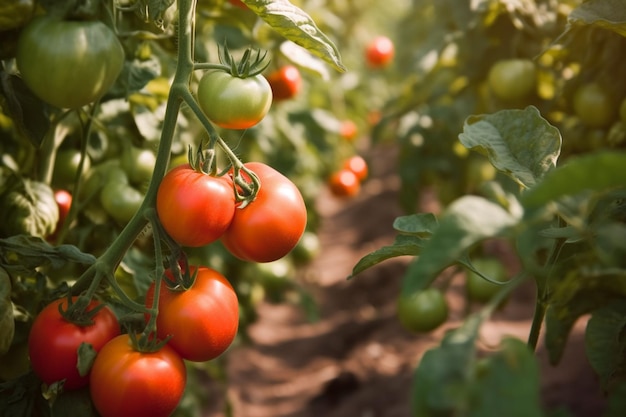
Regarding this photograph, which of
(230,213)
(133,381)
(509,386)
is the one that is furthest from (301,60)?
(509,386)

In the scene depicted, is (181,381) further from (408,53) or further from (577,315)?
(408,53)

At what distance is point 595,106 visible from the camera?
5.74ft

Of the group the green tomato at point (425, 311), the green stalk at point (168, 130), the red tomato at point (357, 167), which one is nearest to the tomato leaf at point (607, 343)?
the green stalk at point (168, 130)

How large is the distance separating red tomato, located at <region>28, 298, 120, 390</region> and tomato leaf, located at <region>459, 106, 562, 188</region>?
65 centimetres

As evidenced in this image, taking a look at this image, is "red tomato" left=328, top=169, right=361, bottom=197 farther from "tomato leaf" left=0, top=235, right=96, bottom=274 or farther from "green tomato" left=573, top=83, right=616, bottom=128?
"tomato leaf" left=0, top=235, right=96, bottom=274

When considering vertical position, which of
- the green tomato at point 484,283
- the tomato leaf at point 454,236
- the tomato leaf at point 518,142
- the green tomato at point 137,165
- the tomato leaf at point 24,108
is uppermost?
the tomato leaf at point 454,236

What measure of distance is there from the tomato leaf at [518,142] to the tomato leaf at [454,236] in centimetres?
36

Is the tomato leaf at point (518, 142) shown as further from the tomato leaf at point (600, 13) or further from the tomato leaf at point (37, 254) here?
the tomato leaf at point (37, 254)

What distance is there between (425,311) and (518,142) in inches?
38.9

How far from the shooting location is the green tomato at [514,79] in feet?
6.30

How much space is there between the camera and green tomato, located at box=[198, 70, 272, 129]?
1.02 metres

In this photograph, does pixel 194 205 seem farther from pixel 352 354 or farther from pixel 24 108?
pixel 352 354

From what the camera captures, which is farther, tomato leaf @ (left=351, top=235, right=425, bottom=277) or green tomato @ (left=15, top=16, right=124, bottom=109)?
tomato leaf @ (left=351, top=235, right=425, bottom=277)

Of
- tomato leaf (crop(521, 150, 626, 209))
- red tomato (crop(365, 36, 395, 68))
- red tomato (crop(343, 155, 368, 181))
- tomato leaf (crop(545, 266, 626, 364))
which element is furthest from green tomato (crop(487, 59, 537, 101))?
red tomato (crop(343, 155, 368, 181))
